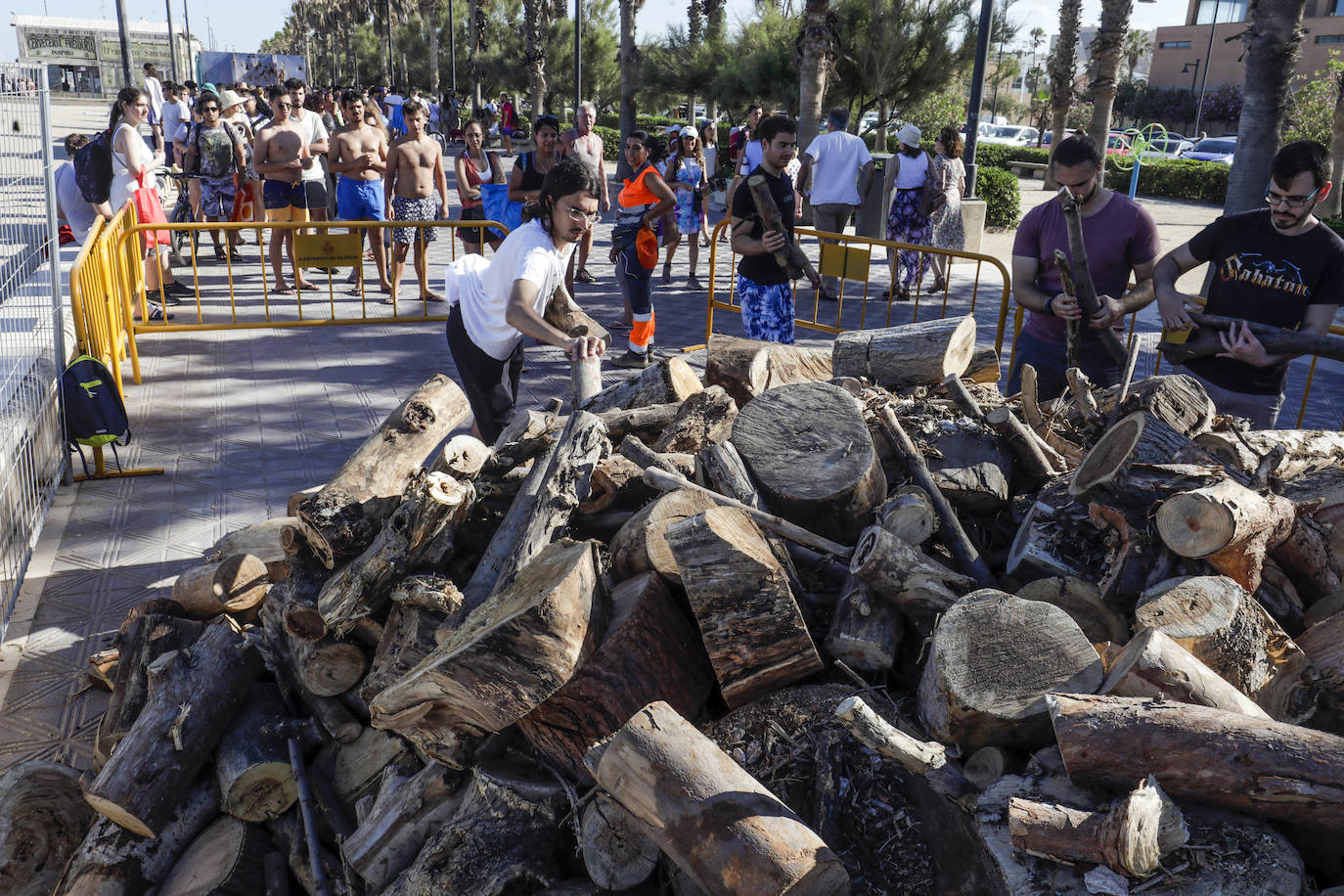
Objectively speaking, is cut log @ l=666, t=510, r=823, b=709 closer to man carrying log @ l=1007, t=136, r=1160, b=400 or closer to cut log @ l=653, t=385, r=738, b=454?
cut log @ l=653, t=385, r=738, b=454

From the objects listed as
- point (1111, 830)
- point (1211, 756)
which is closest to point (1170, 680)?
point (1211, 756)

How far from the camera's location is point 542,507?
341 centimetres

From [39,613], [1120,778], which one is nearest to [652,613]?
[1120,778]

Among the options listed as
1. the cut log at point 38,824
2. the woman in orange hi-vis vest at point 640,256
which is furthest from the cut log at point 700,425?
the woman in orange hi-vis vest at point 640,256

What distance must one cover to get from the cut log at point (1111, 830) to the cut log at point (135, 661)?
291 centimetres

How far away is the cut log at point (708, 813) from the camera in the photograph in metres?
2.24

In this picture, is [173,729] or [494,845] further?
[173,729]

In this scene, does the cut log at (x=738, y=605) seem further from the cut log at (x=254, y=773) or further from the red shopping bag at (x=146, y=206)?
the red shopping bag at (x=146, y=206)

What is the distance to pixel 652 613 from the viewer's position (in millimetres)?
2918

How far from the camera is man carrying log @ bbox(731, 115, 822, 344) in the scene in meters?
6.03

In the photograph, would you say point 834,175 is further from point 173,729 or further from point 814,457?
point 173,729

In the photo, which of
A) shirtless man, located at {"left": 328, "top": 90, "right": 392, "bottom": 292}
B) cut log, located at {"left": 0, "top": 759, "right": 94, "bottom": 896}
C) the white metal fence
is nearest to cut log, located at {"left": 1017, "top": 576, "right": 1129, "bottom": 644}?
cut log, located at {"left": 0, "top": 759, "right": 94, "bottom": 896}

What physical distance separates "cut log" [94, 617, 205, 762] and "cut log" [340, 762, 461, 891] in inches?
41.9

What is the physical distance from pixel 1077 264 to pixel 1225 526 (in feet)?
6.76
